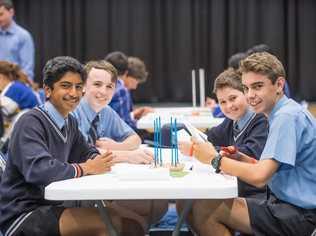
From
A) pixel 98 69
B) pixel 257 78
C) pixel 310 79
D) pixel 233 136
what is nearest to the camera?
pixel 257 78

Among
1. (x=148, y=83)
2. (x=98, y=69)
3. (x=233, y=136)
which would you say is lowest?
(x=148, y=83)

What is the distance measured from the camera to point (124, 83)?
5508 mm

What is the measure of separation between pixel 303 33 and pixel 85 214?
7.01 meters

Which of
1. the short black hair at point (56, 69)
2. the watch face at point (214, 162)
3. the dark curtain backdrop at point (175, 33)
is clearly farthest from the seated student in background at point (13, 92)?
the dark curtain backdrop at point (175, 33)

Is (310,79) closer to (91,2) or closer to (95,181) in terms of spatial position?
(91,2)

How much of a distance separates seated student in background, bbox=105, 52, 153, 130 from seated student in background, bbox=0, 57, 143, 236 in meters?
2.23

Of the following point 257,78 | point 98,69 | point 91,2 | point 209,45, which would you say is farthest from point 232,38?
point 257,78

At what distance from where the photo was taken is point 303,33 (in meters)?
8.85

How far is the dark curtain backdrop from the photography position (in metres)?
8.81

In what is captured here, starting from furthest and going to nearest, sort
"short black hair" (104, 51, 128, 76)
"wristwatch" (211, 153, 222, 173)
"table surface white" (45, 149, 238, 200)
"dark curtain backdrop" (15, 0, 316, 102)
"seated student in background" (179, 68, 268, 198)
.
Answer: "dark curtain backdrop" (15, 0, 316, 102)
"short black hair" (104, 51, 128, 76)
"seated student in background" (179, 68, 268, 198)
"wristwatch" (211, 153, 222, 173)
"table surface white" (45, 149, 238, 200)

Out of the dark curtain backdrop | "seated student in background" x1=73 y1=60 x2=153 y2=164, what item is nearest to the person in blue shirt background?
the dark curtain backdrop

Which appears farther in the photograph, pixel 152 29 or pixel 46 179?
pixel 152 29

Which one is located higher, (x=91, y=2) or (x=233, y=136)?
(x=91, y=2)

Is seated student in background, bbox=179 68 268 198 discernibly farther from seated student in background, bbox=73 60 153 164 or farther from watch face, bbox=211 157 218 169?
seated student in background, bbox=73 60 153 164
